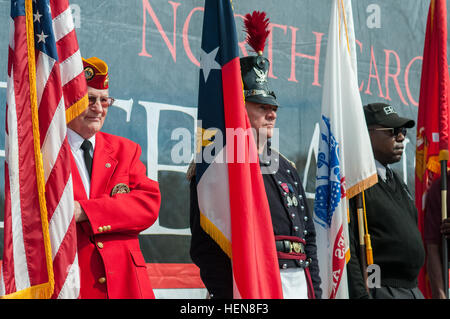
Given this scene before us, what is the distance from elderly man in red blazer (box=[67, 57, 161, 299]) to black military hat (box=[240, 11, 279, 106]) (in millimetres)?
688

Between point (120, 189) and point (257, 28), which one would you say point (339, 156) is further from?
point (120, 189)

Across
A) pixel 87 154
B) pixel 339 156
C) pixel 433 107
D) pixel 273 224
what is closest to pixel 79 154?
pixel 87 154

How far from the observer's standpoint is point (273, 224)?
10.8 ft

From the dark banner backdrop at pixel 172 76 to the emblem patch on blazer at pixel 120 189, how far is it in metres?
0.90

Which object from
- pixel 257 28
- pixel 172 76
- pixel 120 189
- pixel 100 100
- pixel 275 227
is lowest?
pixel 275 227

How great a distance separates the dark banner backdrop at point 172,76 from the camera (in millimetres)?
4172

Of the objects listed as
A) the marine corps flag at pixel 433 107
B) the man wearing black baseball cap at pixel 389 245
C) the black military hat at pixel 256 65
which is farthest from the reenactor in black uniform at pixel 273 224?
the marine corps flag at pixel 433 107

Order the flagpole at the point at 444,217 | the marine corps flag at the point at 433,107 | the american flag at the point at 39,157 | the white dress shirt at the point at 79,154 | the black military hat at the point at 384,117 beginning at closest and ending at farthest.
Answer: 1. the american flag at the point at 39,157
2. the white dress shirt at the point at 79,154
3. the black military hat at the point at 384,117
4. the flagpole at the point at 444,217
5. the marine corps flag at the point at 433,107

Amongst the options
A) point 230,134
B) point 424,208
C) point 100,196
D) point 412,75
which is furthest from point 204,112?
point 412,75

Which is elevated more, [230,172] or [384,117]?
[384,117]

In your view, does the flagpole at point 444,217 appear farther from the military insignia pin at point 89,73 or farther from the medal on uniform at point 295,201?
the military insignia pin at point 89,73

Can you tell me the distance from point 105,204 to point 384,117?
213 centimetres

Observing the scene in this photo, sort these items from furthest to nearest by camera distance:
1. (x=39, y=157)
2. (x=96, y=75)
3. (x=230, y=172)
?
(x=96, y=75) → (x=230, y=172) → (x=39, y=157)

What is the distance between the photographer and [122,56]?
4.21m
